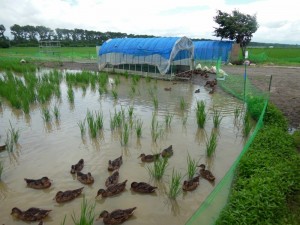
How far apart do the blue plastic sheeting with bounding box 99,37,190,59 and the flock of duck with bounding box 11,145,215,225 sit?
11.0 meters

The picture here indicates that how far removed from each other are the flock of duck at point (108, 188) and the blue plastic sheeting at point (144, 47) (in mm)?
11044

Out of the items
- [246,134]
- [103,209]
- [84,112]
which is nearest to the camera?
[103,209]

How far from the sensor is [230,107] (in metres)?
9.56

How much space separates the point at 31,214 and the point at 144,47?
1391 centimetres

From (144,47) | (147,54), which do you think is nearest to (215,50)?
(144,47)

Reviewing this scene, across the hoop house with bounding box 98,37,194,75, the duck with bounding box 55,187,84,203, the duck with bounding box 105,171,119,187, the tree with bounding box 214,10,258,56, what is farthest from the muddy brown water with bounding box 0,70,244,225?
the tree with bounding box 214,10,258,56

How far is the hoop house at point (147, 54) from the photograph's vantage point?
15407mm

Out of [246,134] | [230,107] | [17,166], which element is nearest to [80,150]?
[17,166]

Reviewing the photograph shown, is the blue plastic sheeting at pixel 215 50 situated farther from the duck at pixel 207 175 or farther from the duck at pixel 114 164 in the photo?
the duck at pixel 114 164

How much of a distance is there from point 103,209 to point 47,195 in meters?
1.05

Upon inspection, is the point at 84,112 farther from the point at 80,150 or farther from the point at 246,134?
the point at 246,134

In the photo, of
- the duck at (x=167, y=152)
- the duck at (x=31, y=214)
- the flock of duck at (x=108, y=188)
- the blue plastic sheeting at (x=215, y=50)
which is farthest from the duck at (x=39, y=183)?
the blue plastic sheeting at (x=215, y=50)

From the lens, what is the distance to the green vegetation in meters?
3.58

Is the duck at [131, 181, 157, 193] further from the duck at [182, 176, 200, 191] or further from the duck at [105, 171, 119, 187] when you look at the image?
the duck at [182, 176, 200, 191]
